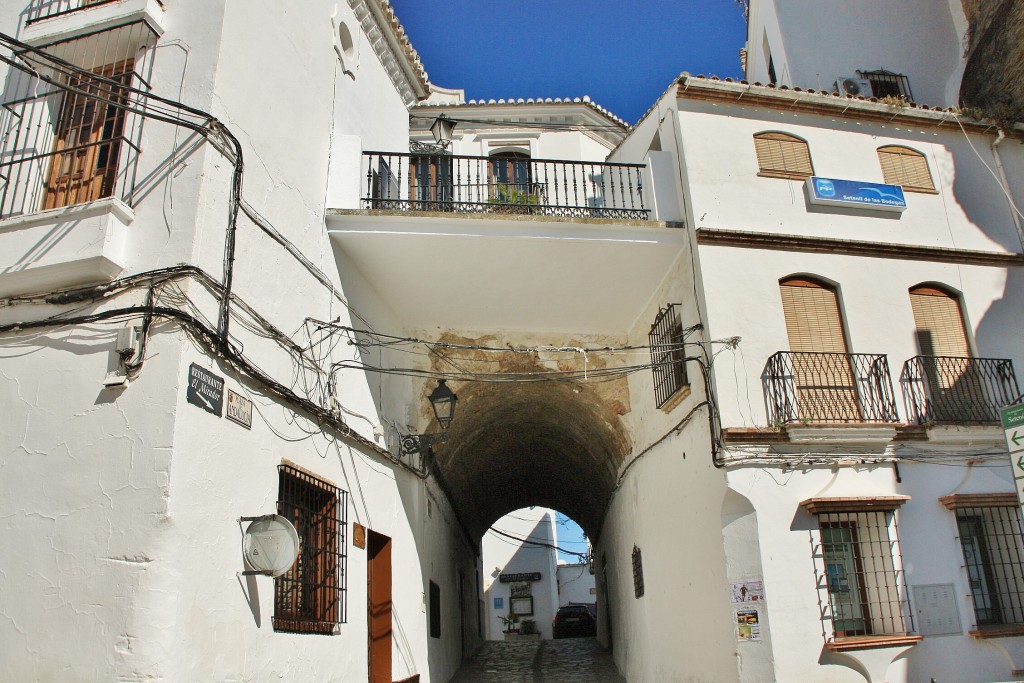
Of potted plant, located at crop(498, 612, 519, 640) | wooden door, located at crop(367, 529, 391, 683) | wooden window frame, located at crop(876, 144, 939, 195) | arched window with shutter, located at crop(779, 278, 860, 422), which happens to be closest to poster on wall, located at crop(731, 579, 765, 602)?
arched window with shutter, located at crop(779, 278, 860, 422)

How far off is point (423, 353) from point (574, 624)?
66.7ft

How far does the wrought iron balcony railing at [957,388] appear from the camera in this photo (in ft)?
29.1

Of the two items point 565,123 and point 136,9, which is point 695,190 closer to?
point 136,9

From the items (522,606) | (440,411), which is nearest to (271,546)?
(440,411)

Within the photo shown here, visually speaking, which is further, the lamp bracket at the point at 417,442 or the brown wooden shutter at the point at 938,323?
the lamp bracket at the point at 417,442

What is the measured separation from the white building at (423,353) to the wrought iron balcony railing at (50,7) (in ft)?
0.23

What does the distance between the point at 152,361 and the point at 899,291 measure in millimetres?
8292

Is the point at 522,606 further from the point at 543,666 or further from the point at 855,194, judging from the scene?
the point at 855,194

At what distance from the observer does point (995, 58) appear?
485 inches

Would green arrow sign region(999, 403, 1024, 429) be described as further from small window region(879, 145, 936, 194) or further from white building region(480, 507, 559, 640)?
white building region(480, 507, 559, 640)

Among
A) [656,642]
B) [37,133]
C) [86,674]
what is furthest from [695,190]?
[86,674]

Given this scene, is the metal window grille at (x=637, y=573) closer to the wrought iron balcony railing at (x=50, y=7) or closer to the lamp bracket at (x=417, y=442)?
the lamp bracket at (x=417, y=442)

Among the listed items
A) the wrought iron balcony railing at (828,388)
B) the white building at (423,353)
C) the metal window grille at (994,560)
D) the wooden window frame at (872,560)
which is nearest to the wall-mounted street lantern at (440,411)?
the white building at (423,353)

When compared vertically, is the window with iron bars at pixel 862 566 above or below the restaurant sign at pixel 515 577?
below
